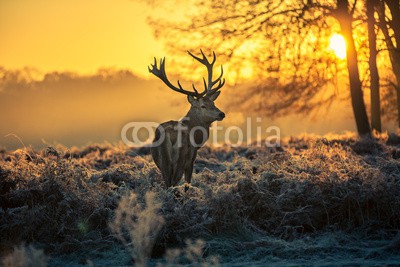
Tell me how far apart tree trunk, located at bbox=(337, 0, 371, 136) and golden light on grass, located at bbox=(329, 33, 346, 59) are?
0.67m

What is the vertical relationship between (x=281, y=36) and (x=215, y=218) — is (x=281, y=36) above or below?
above

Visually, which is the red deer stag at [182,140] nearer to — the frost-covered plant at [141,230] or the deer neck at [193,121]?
the deer neck at [193,121]

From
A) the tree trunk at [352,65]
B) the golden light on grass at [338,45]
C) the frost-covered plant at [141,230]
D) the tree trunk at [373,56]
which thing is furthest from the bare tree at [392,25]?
the frost-covered plant at [141,230]

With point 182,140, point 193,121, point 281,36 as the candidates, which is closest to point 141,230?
point 182,140

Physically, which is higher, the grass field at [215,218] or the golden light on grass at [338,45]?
the golden light on grass at [338,45]

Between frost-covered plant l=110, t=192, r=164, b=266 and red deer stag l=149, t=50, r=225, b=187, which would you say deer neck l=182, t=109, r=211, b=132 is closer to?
red deer stag l=149, t=50, r=225, b=187

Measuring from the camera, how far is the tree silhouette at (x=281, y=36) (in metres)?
20.9

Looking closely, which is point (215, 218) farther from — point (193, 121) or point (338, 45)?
point (338, 45)

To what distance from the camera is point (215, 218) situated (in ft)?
29.4

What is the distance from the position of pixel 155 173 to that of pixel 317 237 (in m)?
4.19

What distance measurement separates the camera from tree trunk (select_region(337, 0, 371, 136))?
20.7m

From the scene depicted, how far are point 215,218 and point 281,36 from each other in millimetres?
12951


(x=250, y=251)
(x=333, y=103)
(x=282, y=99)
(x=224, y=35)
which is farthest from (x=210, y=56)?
(x=250, y=251)

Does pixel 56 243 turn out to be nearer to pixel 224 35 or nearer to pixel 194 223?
pixel 194 223
